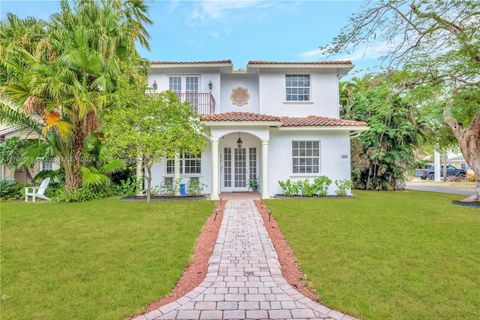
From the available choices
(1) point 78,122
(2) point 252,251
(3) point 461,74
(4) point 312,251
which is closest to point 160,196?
(1) point 78,122

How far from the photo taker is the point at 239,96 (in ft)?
54.7

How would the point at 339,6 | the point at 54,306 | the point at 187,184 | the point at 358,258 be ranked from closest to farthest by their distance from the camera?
1. the point at 54,306
2. the point at 358,258
3. the point at 339,6
4. the point at 187,184

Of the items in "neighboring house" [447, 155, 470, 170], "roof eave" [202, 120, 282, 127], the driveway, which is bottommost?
the driveway

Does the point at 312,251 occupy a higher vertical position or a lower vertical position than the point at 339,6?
lower

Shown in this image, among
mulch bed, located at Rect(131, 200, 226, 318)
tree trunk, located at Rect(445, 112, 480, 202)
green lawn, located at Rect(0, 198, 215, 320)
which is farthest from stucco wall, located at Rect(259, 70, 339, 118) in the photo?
mulch bed, located at Rect(131, 200, 226, 318)

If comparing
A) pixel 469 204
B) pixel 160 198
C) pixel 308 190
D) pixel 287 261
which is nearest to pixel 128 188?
pixel 160 198

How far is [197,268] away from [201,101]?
11725 mm

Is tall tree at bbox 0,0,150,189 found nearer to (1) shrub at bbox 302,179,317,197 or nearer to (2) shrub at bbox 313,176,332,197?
(1) shrub at bbox 302,179,317,197

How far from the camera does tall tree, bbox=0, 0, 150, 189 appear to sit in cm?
1142

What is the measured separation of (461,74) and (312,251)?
8265 millimetres

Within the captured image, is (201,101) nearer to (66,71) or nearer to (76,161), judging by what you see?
(66,71)

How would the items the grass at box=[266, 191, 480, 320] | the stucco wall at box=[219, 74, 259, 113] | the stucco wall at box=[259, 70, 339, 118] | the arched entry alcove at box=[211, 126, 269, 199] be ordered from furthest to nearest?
the stucco wall at box=[219, 74, 259, 113] < the stucco wall at box=[259, 70, 339, 118] < the arched entry alcove at box=[211, 126, 269, 199] < the grass at box=[266, 191, 480, 320]

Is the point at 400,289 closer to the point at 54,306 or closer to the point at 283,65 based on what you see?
the point at 54,306

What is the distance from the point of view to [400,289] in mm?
4254
